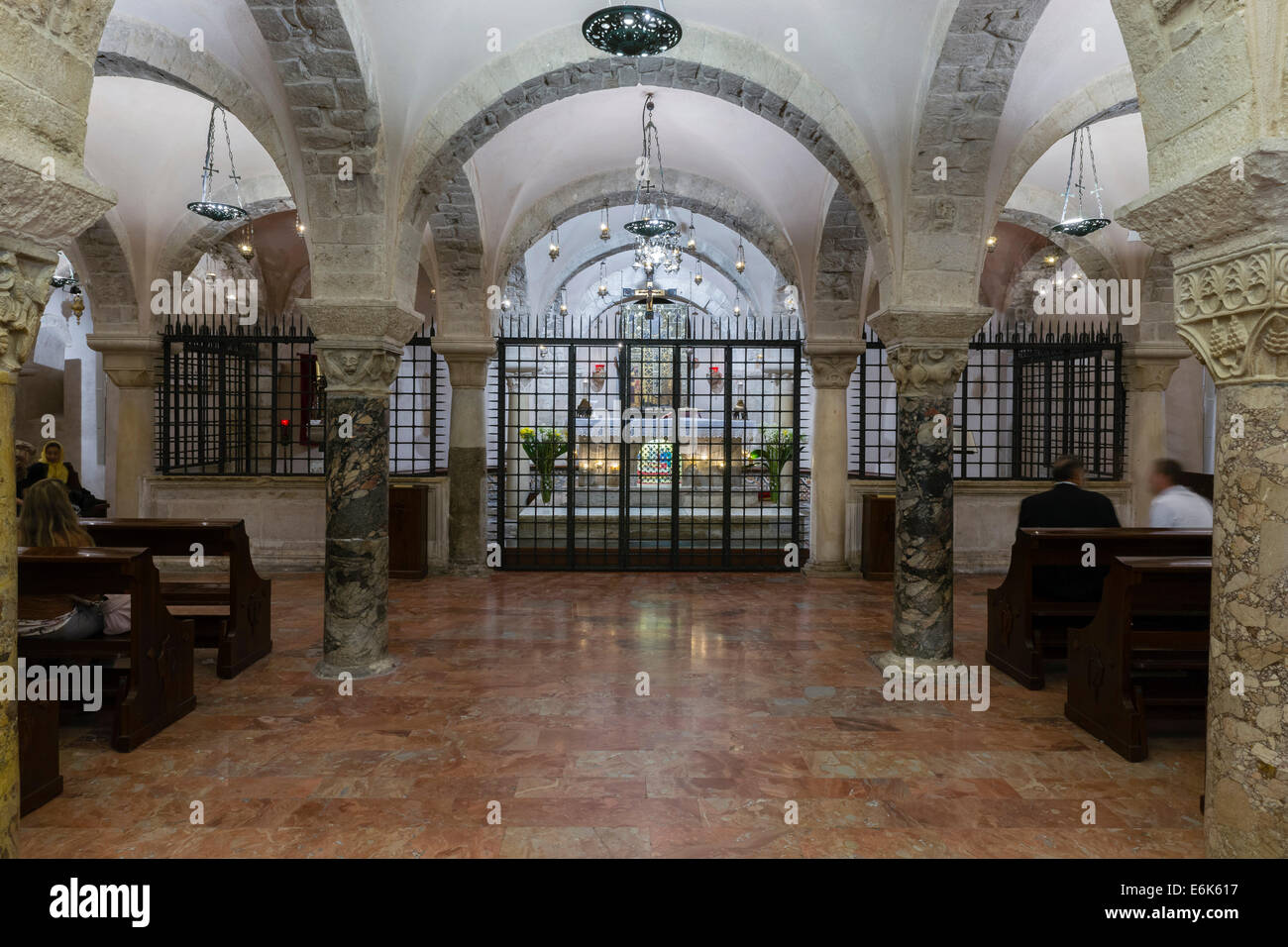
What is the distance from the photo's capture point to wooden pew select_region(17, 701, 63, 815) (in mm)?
3125

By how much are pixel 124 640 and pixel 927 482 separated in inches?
182

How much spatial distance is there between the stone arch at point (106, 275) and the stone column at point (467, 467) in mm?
3572

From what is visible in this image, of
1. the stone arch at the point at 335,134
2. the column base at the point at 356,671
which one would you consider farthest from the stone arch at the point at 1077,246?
the column base at the point at 356,671

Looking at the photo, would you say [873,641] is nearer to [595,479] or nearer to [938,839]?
[938,839]

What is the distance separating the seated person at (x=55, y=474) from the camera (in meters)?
7.30

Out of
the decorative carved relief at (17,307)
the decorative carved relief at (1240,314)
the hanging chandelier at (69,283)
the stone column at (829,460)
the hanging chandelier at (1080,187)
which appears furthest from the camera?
the hanging chandelier at (69,283)

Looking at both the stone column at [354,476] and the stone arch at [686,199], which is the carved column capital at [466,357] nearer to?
the stone arch at [686,199]

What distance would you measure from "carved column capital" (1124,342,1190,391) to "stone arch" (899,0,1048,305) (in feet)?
17.2

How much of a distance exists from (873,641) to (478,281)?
17.6ft

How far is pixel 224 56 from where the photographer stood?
5.31m

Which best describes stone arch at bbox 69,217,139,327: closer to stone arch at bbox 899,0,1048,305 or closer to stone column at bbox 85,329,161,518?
stone column at bbox 85,329,161,518

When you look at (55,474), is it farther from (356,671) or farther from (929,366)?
(929,366)

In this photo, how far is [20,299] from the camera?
209cm

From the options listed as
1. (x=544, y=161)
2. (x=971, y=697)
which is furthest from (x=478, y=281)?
(x=971, y=697)
